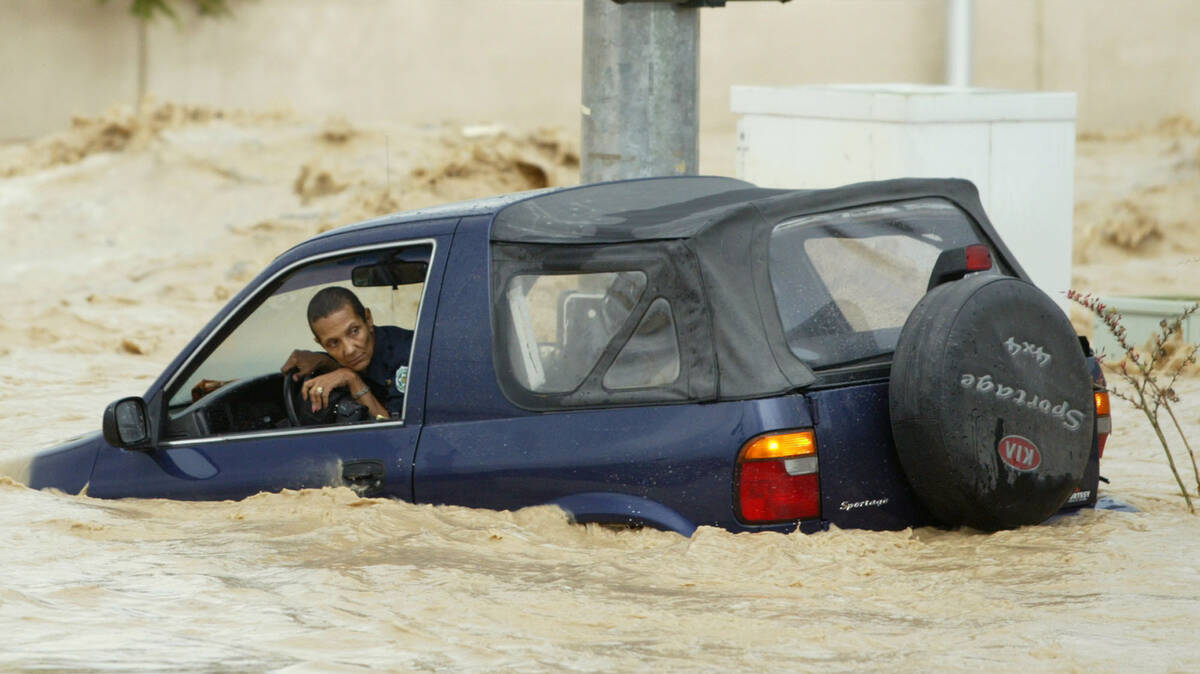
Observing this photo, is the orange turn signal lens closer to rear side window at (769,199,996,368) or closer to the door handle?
rear side window at (769,199,996,368)

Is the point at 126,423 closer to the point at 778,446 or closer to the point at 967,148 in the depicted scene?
the point at 778,446

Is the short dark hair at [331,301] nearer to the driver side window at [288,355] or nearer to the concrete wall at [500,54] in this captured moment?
the driver side window at [288,355]

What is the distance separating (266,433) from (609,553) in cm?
127

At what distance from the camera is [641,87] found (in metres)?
6.91

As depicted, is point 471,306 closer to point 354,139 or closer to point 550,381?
point 550,381

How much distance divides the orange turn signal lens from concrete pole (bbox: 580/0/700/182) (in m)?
3.02

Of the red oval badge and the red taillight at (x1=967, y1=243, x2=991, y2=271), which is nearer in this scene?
the red oval badge

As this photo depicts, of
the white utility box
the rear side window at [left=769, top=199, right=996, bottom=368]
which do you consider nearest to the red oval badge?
the rear side window at [left=769, top=199, right=996, bottom=368]

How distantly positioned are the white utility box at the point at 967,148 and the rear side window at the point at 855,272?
142 inches

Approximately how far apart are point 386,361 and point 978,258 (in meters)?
1.88

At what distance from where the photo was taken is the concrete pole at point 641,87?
22.7 feet

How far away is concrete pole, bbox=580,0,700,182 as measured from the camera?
22.7ft

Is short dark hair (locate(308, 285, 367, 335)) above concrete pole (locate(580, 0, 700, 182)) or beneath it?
beneath

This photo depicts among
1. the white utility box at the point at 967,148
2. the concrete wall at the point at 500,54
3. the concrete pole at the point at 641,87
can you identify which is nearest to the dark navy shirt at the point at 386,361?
the concrete pole at the point at 641,87
